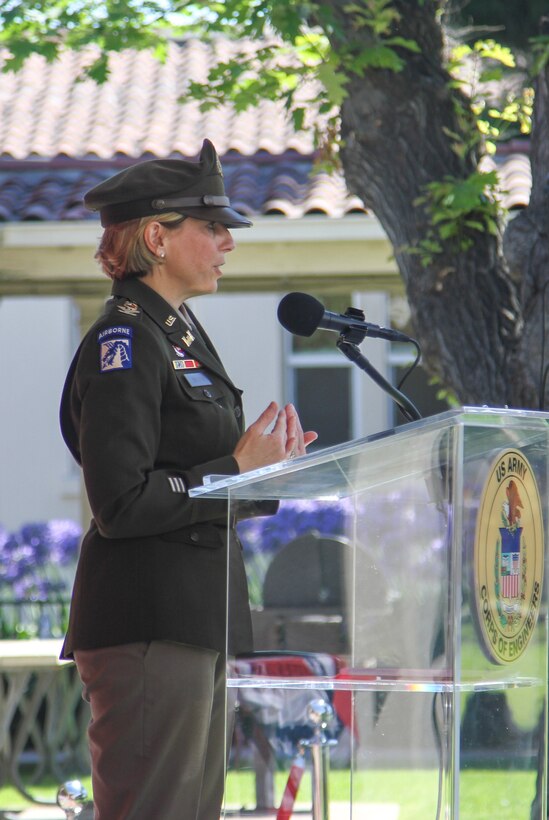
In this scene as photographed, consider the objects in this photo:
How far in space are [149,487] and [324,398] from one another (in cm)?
1044

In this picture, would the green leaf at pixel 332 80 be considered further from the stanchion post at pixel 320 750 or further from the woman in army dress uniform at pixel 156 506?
the stanchion post at pixel 320 750

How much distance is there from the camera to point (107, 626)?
2500 millimetres

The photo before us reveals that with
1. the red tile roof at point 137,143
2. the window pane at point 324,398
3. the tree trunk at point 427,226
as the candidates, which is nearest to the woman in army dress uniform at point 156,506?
the tree trunk at point 427,226

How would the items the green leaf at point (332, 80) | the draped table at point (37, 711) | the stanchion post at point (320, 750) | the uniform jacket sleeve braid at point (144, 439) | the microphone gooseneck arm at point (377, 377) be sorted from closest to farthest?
the stanchion post at point (320, 750) < the uniform jacket sleeve braid at point (144, 439) < the microphone gooseneck arm at point (377, 377) < the green leaf at point (332, 80) < the draped table at point (37, 711)

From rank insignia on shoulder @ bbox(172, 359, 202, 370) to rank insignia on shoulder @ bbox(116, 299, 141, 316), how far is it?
0.40ft

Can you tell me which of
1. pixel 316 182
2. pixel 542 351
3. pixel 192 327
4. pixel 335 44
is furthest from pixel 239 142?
pixel 192 327

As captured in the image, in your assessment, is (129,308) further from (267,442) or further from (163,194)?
(267,442)

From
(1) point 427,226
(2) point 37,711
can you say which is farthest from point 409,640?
(2) point 37,711

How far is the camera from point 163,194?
8.78 ft

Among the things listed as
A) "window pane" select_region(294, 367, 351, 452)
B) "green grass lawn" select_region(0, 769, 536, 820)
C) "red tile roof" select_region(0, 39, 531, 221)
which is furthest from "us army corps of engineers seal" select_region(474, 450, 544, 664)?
"window pane" select_region(294, 367, 351, 452)

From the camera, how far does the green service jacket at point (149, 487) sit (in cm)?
245

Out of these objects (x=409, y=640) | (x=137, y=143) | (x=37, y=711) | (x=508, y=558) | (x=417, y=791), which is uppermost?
(x=137, y=143)

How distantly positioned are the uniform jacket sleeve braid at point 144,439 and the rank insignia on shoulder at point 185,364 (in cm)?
3

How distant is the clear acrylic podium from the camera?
7.08ft
